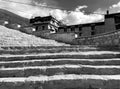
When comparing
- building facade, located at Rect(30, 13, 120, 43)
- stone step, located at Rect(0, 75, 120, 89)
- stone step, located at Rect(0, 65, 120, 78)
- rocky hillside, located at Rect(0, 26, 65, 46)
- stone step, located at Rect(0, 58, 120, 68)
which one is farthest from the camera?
building facade, located at Rect(30, 13, 120, 43)

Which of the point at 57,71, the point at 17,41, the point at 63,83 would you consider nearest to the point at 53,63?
the point at 57,71

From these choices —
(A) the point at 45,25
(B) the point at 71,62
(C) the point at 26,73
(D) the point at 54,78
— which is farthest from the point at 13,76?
(A) the point at 45,25

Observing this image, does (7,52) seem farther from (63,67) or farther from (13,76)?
(63,67)

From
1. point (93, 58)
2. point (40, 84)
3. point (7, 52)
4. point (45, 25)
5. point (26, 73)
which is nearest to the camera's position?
point (40, 84)

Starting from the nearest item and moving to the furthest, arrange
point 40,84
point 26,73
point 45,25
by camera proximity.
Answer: point 40,84 → point 26,73 → point 45,25

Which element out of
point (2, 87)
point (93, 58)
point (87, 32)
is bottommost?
point (2, 87)

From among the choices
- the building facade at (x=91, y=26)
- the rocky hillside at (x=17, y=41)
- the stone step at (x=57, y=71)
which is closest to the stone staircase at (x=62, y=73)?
the stone step at (x=57, y=71)

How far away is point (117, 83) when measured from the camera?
10.5 feet

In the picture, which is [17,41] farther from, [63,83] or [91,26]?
[91,26]

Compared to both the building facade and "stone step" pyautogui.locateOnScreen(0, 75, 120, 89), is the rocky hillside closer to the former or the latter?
"stone step" pyautogui.locateOnScreen(0, 75, 120, 89)

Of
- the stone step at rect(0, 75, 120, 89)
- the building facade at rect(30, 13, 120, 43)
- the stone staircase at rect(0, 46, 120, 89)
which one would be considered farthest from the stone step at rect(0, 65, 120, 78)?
the building facade at rect(30, 13, 120, 43)

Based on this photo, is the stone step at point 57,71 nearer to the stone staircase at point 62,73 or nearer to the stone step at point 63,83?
the stone staircase at point 62,73

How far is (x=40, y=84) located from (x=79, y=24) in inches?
1368

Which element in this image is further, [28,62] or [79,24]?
[79,24]
